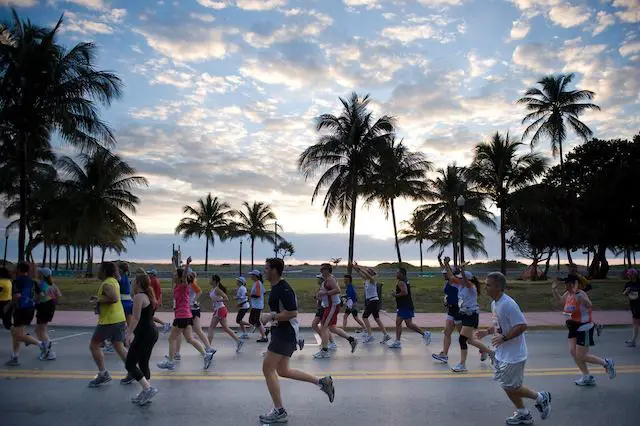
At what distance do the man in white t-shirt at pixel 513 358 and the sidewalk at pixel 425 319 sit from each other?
30.6ft

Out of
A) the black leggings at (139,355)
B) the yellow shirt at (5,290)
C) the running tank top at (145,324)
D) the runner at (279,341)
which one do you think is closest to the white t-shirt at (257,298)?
the yellow shirt at (5,290)

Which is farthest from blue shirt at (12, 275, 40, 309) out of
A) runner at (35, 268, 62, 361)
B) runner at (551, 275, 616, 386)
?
runner at (551, 275, 616, 386)

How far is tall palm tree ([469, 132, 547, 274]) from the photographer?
116 feet

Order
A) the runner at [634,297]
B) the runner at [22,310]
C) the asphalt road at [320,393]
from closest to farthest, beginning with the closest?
the asphalt road at [320,393]
the runner at [22,310]
the runner at [634,297]

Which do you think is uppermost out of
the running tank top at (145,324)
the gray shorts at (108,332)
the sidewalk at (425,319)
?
the running tank top at (145,324)

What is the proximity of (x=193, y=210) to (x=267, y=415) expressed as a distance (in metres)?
53.9

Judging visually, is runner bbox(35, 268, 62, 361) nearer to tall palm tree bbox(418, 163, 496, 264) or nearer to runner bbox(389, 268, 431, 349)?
runner bbox(389, 268, 431, 349)

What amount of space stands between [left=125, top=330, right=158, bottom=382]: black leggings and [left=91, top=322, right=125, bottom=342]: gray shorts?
3.65 ft

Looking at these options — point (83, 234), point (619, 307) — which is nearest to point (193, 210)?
point (83, 234)

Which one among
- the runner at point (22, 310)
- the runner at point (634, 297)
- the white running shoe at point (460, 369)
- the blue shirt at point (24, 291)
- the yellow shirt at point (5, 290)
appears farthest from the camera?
the runner at point (634, 297)

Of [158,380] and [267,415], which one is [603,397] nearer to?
[267,415]

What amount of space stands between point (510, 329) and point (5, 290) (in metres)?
9.76

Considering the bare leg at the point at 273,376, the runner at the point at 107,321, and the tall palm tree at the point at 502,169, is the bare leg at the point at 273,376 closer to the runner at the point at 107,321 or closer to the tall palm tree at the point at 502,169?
the runner at the point at 107,321

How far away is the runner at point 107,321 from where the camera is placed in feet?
23.8
